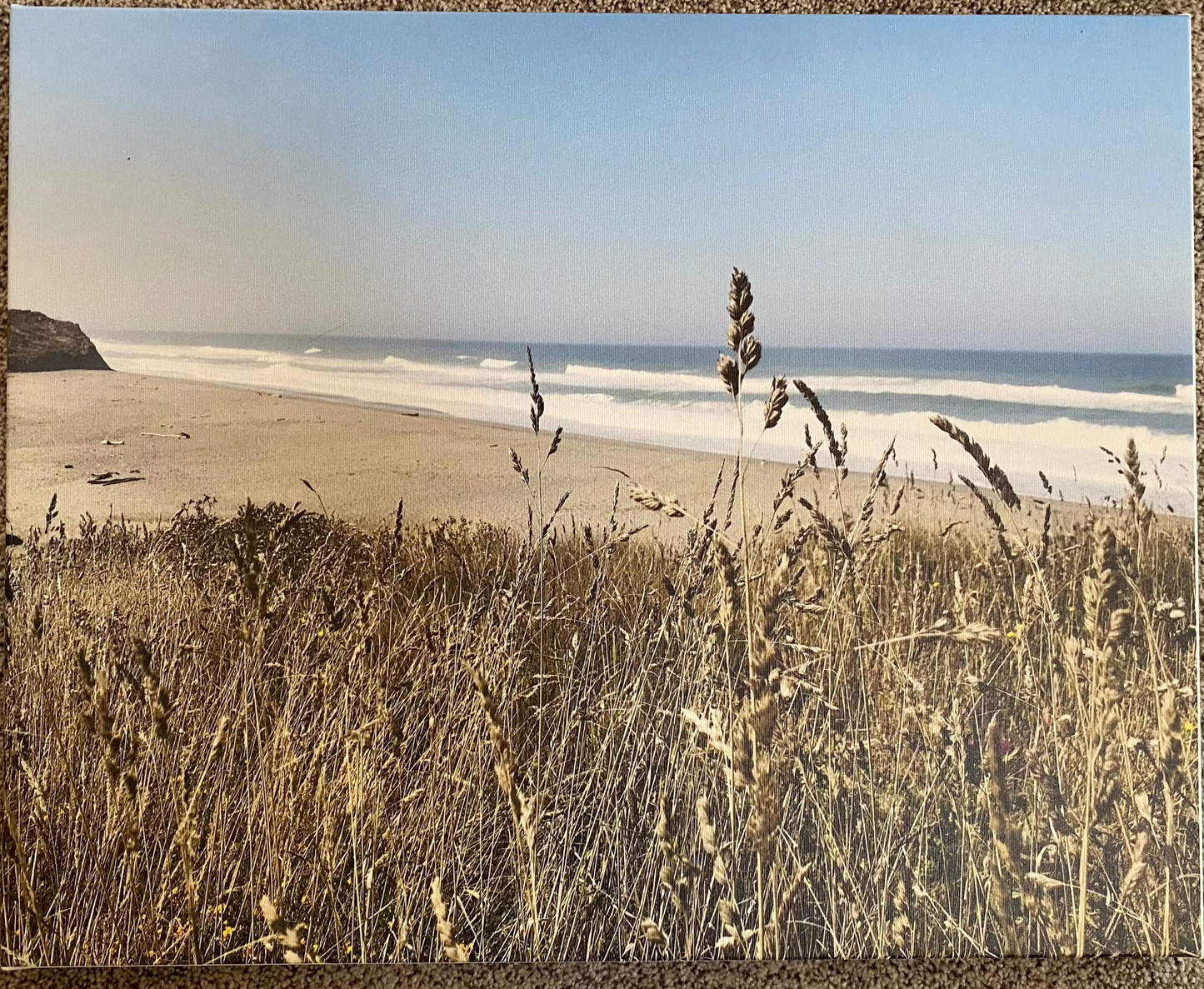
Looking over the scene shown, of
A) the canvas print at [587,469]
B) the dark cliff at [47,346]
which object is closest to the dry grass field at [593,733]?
the canvas print at [587,469]

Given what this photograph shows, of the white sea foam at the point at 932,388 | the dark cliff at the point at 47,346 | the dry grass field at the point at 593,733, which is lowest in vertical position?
the dry grass field at the point at 593,733

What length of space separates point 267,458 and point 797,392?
1095 millimetres

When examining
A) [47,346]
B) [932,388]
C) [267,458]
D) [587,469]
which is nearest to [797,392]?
[932,388]

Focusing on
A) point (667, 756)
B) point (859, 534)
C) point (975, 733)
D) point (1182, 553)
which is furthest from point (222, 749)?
point (1182, 553)

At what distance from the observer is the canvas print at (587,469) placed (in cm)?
186

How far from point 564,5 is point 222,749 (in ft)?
5.47

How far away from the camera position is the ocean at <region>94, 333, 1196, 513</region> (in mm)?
1925

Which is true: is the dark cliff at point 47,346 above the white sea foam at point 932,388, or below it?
above

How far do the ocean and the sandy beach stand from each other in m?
0.04

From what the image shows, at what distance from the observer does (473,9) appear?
6.49 feet

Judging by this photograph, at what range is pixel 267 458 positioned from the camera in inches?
76.1

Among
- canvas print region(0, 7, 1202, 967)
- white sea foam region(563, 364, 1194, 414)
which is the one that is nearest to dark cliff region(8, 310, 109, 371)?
canvas print region(0, 7, 1202, 967)

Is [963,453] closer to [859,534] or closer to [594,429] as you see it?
[859,534]

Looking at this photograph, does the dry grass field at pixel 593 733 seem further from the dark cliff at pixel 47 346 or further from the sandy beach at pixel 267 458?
the dark cliff at pixel 47 346
